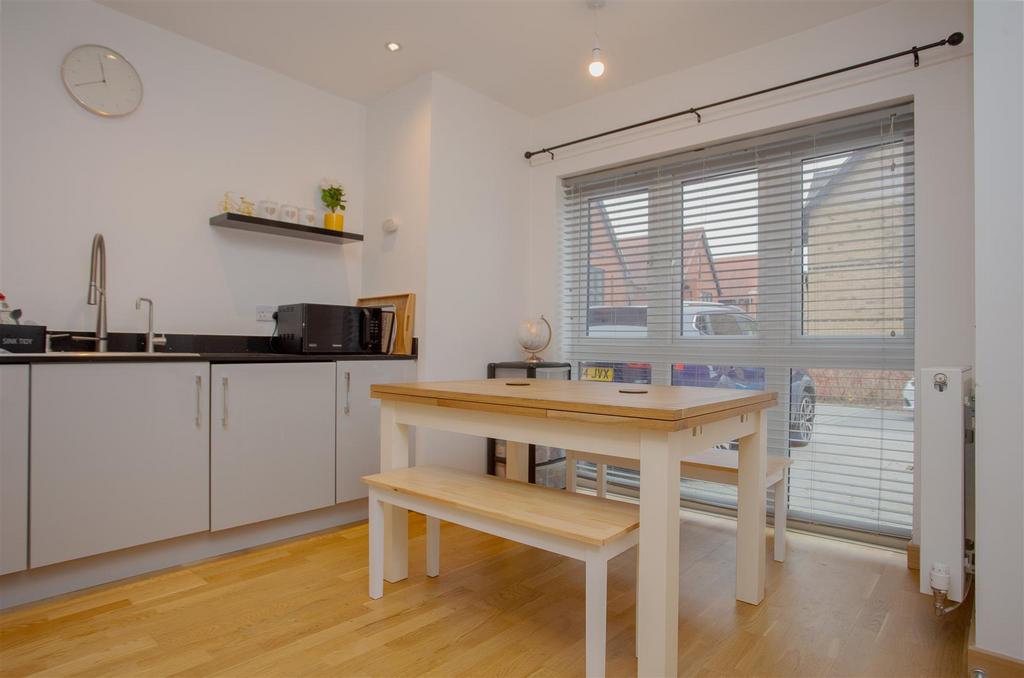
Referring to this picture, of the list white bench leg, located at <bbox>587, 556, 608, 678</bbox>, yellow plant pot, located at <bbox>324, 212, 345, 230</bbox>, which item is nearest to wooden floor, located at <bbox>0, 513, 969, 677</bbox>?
white bench leg, located at <bbox>587, 556, 608, 678</bbox>

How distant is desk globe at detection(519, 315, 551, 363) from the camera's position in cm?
358

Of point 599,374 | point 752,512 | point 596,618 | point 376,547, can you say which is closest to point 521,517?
point 596,618

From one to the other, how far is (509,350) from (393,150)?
1458mm

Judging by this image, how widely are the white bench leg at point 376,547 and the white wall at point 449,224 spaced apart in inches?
48.4

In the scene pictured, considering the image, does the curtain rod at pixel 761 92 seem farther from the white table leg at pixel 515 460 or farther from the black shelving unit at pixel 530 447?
the white table leg at pixel 515 460

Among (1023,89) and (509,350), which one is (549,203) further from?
(1023,89)

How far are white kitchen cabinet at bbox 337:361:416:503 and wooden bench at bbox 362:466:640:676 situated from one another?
0.84 metres

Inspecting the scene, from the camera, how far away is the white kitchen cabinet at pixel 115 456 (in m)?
2.06

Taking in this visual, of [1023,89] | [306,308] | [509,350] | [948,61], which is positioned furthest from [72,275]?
[948,61]

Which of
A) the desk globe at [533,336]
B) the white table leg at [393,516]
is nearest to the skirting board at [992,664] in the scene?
the white table leg at [393,516]

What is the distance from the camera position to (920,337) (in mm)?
2516

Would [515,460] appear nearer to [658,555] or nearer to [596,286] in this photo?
[658,555]

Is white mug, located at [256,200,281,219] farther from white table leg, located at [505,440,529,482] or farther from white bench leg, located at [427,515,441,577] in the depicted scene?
white bench leg, located at [427,515,441,577]

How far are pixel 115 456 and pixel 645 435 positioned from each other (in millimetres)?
2002
